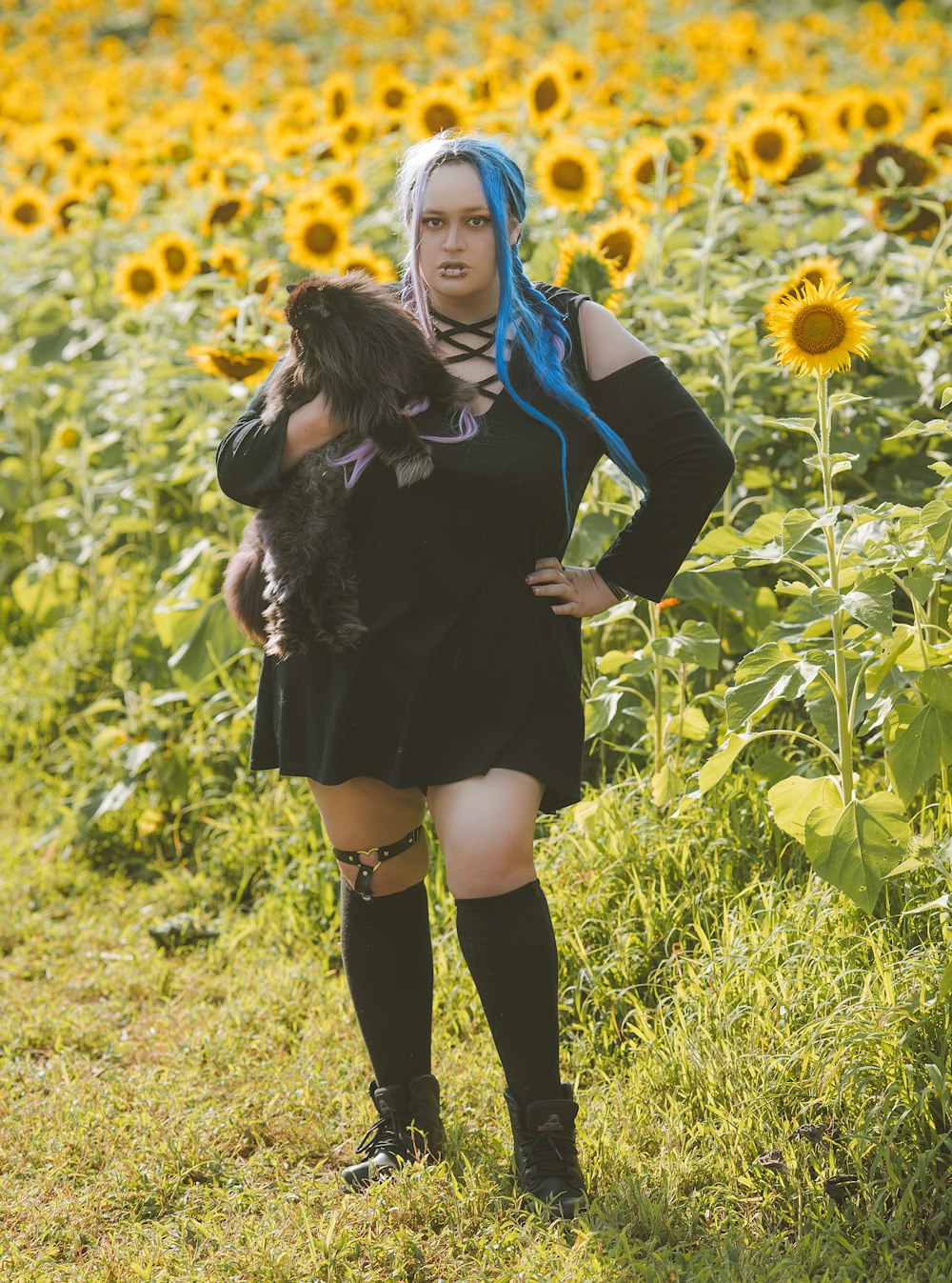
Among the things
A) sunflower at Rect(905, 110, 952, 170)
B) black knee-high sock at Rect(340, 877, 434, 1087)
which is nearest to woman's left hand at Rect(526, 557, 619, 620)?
black knee-high sock at Rect(340, 877, 434, 1087)

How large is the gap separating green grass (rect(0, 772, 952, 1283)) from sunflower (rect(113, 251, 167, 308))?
2.33 meters

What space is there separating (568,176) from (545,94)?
2.68ft

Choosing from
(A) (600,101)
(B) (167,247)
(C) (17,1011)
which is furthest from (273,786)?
(A) (600,101)

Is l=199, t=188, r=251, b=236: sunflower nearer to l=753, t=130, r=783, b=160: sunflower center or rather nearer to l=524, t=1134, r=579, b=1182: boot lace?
l=753, t=130, r=783, b=160: sunflower center

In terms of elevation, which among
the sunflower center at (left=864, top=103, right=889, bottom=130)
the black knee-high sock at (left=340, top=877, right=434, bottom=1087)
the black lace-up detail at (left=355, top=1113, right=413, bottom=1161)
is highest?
the sunflower center at (left=864, top=103, right=889, bottom=130)

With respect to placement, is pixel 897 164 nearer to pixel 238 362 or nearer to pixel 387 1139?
pixel 238 362

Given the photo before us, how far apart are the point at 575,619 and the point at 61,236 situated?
475 cm

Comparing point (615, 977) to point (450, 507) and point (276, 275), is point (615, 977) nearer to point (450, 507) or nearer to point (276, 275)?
point (450, 507)

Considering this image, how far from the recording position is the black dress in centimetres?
251

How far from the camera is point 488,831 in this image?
2447 mm

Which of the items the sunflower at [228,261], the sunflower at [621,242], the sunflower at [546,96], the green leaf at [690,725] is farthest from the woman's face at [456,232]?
the sunflower at [546,96]

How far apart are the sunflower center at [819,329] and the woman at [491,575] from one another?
0.23m

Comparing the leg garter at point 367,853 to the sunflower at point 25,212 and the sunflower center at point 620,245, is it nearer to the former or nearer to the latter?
the sunflower center at point 620,245

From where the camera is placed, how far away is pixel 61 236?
6641 millimetres
